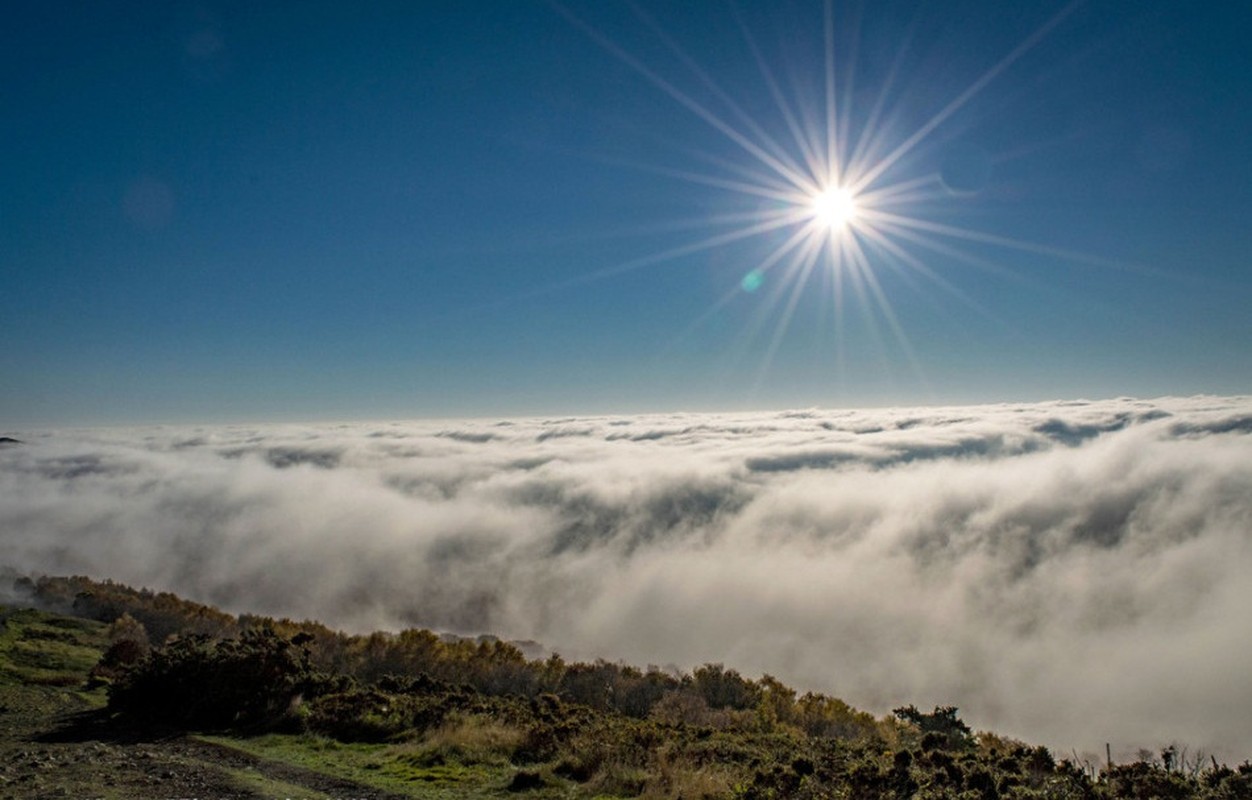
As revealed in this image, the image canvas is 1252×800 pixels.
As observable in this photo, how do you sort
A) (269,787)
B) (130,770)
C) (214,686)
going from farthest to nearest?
(214,686), (130,770), (269,787)

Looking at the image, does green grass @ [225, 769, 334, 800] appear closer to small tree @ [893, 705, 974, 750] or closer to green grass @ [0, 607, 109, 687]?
green grass @ [0, 607, 109, 687]

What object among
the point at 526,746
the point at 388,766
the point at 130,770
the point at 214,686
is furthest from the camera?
the point at 214,686

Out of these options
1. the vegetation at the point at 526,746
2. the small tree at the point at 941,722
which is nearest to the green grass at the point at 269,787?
the vegetation at the point at 526,746

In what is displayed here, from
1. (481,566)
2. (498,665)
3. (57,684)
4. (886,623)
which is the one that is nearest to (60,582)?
(498,665)

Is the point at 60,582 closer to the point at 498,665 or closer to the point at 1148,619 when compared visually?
the point at 498,665

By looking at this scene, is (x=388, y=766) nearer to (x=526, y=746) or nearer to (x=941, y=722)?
(x=526, y=746)

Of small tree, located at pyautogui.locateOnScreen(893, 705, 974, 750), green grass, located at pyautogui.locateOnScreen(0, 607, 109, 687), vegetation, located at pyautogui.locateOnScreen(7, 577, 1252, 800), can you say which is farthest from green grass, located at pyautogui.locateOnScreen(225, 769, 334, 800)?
small tree, located at pyautogui.locateOnScreen(893, 705, 974, 750)

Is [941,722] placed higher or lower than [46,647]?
higher

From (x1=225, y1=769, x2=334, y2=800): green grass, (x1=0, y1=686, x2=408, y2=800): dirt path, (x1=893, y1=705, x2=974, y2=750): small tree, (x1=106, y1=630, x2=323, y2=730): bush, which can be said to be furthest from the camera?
(x1=893, y1=705, x2=974, y2=750): small tree

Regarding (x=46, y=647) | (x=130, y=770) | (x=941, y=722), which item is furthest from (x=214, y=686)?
(x=941, y=722)

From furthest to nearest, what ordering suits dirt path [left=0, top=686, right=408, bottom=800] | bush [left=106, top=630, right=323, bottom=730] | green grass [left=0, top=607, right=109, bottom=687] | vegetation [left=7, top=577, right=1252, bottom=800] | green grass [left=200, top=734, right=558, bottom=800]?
green grass [left=0, top=607, right=109, bottom=687] → bush [left=106, top=630, right=323, bottom=730] → green grass [left=200, top=734, right=558, bottom=800] → vegetation [left=7, top=577, right=1252, bottom=800] → dirt path [left=0, top=686, right=408, bottom=800]

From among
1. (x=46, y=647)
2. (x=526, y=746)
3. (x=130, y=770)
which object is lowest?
(x=46, y=647)

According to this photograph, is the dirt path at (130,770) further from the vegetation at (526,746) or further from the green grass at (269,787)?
the vegetation at (526,746)

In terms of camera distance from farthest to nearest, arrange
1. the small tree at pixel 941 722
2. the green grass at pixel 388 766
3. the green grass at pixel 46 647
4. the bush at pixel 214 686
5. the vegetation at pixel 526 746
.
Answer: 1. the green grass at pixel 46 647
2. the small tree at pixel 941 722
3. the bush at pixel 214 686
4. the green grass at pixel 388 766
5. the vegetation at pixel 526 746
